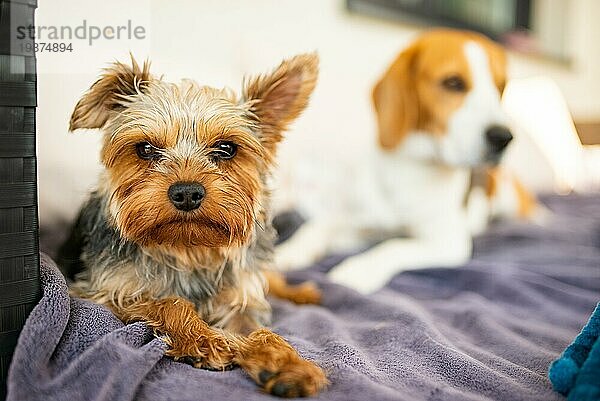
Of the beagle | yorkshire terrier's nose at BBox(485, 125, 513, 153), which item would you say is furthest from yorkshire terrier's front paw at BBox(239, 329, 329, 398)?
yorkshire terrier's nose at BBox(485, 125, 513, 153)

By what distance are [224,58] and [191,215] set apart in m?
0.75

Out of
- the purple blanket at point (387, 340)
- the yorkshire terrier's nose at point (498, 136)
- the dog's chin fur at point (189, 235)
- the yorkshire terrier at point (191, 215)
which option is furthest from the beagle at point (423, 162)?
the dog's chin fur at point (189, 235)

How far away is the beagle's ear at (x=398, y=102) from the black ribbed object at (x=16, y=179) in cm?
136

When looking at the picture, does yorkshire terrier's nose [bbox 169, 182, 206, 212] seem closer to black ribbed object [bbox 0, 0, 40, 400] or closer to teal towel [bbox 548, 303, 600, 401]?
black ribbed object [bbox 0, 0, 40, 400]

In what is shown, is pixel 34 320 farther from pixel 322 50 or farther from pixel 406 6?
pixel 406 6

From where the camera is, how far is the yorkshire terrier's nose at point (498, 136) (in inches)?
81.2

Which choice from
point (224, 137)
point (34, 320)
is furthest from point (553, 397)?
point (34, 320)

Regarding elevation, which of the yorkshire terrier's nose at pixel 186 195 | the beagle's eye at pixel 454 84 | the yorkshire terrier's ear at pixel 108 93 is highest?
the beagle's eye at pixel 454 84

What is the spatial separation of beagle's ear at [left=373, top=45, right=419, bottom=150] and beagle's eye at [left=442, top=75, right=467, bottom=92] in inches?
4.3

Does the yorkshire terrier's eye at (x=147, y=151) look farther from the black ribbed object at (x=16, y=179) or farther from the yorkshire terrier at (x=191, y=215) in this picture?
the black ribbed object at (x=16, y=179)

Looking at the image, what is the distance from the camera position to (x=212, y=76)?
5.09 feet

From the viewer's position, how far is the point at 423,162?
7.32 ft

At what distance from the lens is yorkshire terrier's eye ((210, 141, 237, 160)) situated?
4.17ft

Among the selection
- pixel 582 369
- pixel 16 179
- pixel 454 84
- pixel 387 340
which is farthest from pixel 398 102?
pixel 16 179
